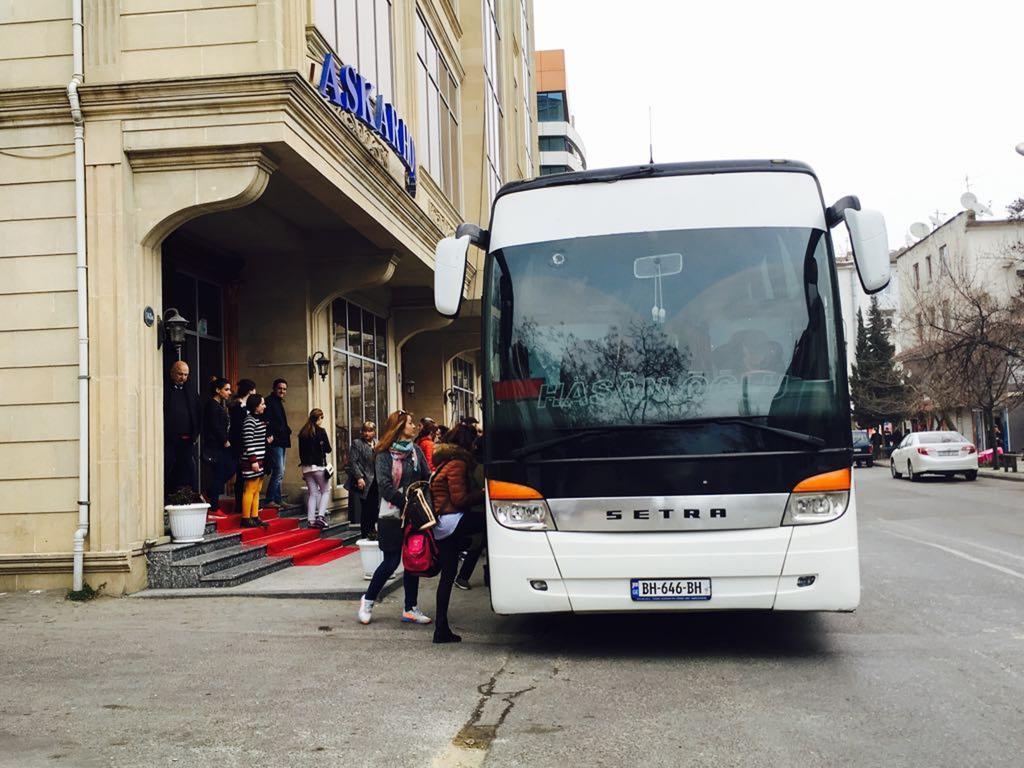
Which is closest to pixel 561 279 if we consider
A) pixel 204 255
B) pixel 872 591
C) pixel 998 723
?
pixel 998 723

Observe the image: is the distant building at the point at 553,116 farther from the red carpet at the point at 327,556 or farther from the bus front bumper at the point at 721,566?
the bus front bumper at the point at 721,566

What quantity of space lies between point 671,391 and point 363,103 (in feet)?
25.5

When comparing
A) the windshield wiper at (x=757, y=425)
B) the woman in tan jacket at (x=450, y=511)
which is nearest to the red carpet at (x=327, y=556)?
the woman in tan jacket at (x=450, y=511)

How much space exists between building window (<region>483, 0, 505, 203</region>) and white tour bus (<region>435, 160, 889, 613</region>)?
17431 millimetres

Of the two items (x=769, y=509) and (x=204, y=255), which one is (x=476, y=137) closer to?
(x=204, y=255)

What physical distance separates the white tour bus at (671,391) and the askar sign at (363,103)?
5.50m

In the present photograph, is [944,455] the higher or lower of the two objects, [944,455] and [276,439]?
the lower

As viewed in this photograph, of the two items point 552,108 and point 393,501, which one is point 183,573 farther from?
point 552,108

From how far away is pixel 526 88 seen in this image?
138 ft

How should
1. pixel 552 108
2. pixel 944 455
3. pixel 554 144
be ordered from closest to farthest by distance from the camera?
pixel 944 455
pixel 552 108
pixel 554 144

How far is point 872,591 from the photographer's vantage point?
1001 cm

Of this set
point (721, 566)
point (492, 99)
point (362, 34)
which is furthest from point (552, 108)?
point (721, 566)

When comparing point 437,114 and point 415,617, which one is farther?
point 437,114

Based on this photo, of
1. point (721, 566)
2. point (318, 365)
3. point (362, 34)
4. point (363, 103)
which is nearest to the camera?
point (721, 566)
